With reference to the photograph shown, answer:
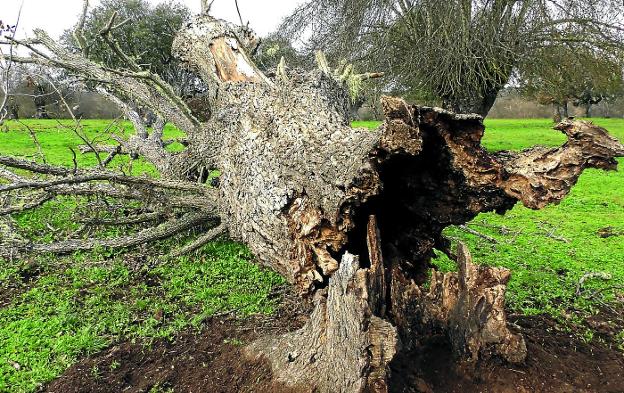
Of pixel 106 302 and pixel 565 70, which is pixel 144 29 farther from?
pixel 106 302

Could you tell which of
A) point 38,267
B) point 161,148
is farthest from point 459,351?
point 161,148

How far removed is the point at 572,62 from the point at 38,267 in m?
11.7

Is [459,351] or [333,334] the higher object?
[333,334]

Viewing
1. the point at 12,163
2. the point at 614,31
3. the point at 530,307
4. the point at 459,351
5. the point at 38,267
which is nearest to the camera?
the point at 459,351

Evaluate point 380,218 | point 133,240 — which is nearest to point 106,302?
point 133,240

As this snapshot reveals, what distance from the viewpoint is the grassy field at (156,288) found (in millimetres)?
3012

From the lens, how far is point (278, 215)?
2.73 m

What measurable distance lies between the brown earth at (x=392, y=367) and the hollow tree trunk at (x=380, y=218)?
10 cm

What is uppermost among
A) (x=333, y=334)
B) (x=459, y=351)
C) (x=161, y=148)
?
(x=161, y=148)

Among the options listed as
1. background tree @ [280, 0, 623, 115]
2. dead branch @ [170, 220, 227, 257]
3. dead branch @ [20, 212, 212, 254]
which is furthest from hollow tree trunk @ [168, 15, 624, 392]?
background tree @ [280, 0, 623, 115]

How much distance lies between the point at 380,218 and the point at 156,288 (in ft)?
6.33

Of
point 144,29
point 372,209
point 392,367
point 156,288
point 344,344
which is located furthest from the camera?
point 144,29

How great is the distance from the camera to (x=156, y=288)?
12.3 ft

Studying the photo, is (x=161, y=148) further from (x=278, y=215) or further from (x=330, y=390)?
(x=330, y=390)
